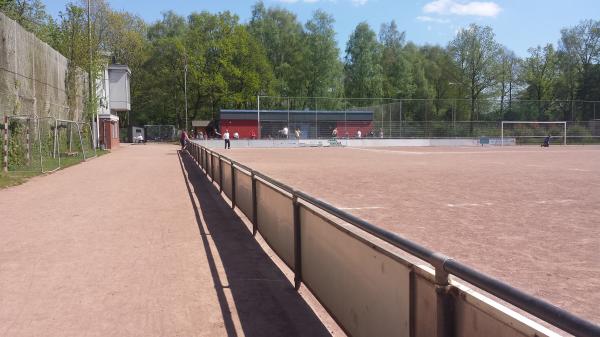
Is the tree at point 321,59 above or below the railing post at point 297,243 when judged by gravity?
above

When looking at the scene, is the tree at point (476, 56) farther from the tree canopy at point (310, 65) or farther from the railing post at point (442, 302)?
the railing post at point (442, 302)

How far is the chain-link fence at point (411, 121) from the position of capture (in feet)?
193

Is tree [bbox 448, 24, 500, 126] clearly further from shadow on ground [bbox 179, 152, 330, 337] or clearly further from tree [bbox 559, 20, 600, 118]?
shadow on ground [bbox 179, 152, 330, 337]

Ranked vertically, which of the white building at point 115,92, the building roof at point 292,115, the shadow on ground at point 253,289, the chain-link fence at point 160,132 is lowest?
the shadow on ground at point 253,289

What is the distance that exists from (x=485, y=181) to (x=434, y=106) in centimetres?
4694

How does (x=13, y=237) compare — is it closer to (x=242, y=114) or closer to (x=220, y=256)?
(x=220, y=256)

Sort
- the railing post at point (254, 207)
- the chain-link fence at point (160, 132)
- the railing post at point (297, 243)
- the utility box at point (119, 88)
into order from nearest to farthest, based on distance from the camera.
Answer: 1. the railing post at point (297, 243)
2. the railing post at point (254, 207)
3. the utility box at point (119, 88)
4. the chain-link fence at point (160, 132)

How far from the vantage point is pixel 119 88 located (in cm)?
5400

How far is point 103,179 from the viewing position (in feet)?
59.3

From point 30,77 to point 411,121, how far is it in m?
42.7

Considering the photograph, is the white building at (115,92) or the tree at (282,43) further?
the tree at (282,43)

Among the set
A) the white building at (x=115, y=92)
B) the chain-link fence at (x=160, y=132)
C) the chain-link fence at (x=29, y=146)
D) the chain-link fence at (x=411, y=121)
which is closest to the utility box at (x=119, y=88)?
the white building at (x=115, y=92)

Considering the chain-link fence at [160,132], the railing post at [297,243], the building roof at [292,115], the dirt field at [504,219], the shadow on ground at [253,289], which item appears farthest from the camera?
the chain-link fence at [160,132]

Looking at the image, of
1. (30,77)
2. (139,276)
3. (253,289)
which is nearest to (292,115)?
(30,77)
